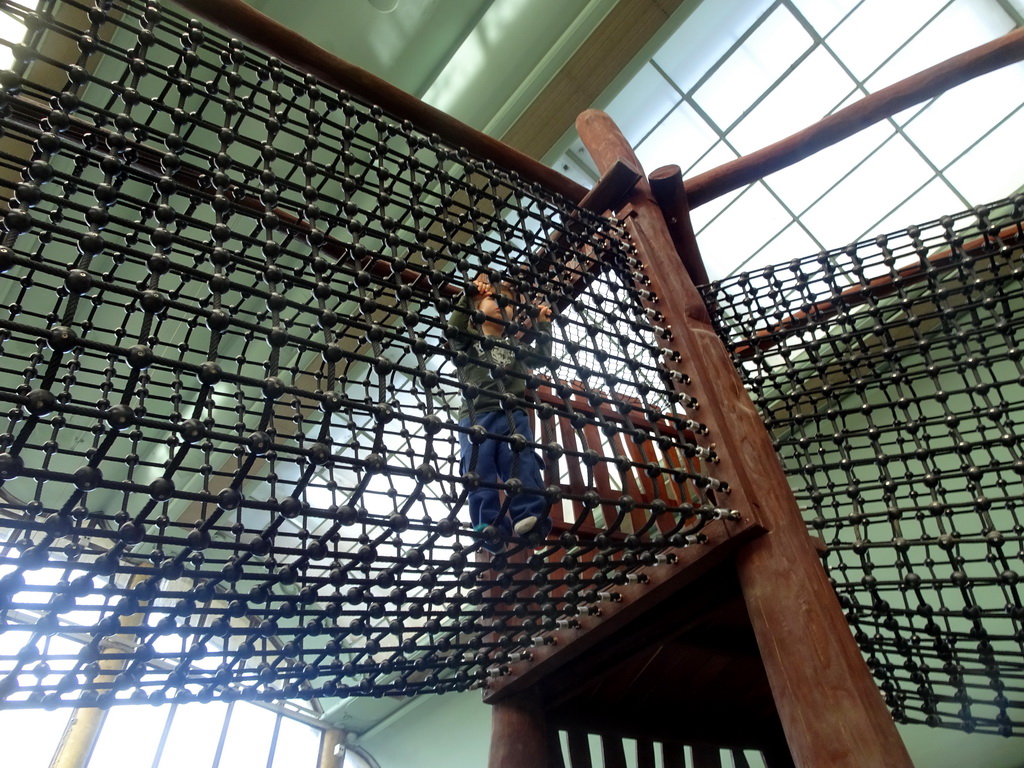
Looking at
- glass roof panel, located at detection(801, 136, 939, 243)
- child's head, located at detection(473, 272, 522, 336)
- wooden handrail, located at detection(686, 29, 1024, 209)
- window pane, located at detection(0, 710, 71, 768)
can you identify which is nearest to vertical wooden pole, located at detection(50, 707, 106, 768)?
window pane, located at detection(0, 710, 71, 768)

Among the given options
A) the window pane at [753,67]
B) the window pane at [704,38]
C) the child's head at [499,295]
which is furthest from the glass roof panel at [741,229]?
the child's head at [499,295]

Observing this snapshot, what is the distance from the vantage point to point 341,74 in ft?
5.78

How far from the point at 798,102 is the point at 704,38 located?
772 mm

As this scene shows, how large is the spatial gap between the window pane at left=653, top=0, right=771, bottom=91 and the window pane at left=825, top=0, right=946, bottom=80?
0.56 metres

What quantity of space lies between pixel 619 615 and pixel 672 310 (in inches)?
29.2

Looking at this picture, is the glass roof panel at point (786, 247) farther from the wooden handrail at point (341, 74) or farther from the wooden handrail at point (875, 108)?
the wooden handrail at point (341, 74)

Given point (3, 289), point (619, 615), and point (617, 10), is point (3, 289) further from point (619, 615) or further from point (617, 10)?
point (619, 615)

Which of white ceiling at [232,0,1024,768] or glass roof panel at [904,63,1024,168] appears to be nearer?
white ceiling at [232,0,1024,768]

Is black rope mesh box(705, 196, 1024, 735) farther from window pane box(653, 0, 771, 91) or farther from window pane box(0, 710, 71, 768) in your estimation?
window pane box(0, 710, 71, 768)

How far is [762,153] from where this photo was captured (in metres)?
2.19

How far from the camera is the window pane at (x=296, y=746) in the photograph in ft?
24.6

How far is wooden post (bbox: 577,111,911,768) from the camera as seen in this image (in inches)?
45.7

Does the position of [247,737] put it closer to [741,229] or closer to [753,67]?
[741,229]

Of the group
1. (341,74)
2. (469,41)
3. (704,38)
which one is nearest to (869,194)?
(704,38)
